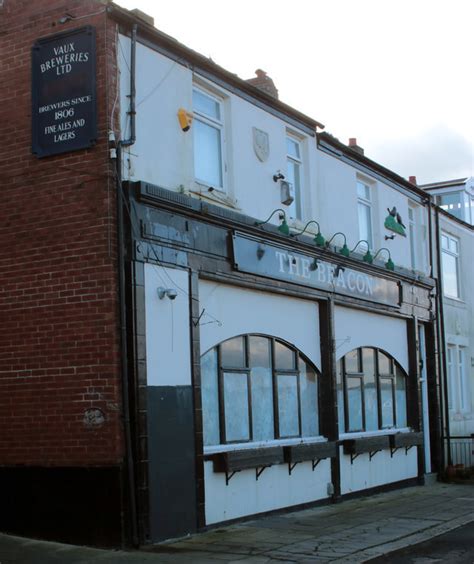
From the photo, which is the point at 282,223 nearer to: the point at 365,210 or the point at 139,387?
the point at 139,387

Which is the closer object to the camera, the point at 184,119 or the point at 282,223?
the point at 184,119

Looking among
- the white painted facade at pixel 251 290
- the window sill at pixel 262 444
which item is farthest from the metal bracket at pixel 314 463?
the window sill at pixel 262 444

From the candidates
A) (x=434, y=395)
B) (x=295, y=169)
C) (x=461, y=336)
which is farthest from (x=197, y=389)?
(x=461, y=336)

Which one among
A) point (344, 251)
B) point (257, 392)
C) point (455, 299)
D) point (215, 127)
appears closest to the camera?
point (215, 127)

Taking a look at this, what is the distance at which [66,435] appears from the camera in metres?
10.7

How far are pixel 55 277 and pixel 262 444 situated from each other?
4.37m

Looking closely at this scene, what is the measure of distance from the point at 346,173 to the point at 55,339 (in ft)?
26.6

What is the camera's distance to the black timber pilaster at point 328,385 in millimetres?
15258

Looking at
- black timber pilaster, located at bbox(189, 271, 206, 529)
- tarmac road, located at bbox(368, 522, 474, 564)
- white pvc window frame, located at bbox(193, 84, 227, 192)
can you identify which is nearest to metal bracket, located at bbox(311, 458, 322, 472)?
tarmac road, located at bbox(368, 522, 474, 564)

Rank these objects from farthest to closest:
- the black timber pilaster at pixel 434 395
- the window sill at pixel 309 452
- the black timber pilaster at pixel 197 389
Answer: the black timber pilaster at pixel 434 395 < the window sill at pixel 309 452 < the black timber pilaster at pixel 197 389

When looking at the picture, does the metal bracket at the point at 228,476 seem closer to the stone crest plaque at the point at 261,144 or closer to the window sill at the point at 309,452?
the window sill at the point at 309,452

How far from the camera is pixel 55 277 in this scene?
1100 cm

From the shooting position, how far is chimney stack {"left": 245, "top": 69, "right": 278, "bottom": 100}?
1533 centimetres

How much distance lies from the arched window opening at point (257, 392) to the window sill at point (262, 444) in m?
0.08
